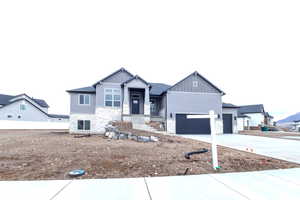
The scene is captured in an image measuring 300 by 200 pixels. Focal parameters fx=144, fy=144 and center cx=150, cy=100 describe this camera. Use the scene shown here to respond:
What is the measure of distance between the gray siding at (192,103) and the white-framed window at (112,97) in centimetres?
580

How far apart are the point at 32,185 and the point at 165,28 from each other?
16.5m

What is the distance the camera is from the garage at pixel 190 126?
16.7 meters

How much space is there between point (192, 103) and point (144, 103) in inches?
225

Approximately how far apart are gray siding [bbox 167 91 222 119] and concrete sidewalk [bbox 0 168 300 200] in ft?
43.2

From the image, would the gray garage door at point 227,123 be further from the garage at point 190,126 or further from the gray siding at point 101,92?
the gray siding at point 101,92

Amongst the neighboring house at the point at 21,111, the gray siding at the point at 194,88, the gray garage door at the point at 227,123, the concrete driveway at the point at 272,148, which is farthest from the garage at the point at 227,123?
the neighboring house at the point at 21,111

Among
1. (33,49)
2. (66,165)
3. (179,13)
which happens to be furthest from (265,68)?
(33,49)

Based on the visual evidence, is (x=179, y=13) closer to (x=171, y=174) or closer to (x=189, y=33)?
(x=189, y=33)

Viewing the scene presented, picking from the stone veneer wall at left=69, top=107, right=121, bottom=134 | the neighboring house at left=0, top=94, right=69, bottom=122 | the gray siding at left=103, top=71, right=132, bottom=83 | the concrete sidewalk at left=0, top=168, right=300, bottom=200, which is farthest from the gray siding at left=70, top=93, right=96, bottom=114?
the neighboring house at left=0, top=94, right=69, bottom=122

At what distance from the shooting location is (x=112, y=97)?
1667 cm

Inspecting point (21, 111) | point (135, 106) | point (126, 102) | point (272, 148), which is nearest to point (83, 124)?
point (126, 102)

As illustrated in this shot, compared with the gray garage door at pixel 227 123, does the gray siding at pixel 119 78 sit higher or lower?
higher

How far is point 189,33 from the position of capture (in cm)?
1634

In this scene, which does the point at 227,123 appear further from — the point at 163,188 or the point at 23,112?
the point at 23,112
